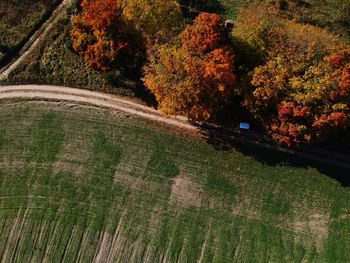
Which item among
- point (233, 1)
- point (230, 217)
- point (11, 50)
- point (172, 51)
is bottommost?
point (230, 217)

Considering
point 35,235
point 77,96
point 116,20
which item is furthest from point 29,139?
point 116,20

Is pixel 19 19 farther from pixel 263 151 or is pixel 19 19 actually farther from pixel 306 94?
pixel 306 94

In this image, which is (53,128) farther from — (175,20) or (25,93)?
(175,20)

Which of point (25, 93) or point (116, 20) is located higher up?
point (116, 20)

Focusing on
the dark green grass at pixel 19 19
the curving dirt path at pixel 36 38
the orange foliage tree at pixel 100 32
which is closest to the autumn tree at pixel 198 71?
the orange foliage tree at pixel 100 32

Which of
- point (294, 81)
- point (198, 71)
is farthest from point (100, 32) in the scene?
point (294, 81)

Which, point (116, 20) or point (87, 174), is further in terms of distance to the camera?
point (87, 174)

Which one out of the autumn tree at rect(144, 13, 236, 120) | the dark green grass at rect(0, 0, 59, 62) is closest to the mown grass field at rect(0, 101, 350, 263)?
the autumn tree at rect(144, 13, 236, 120)
